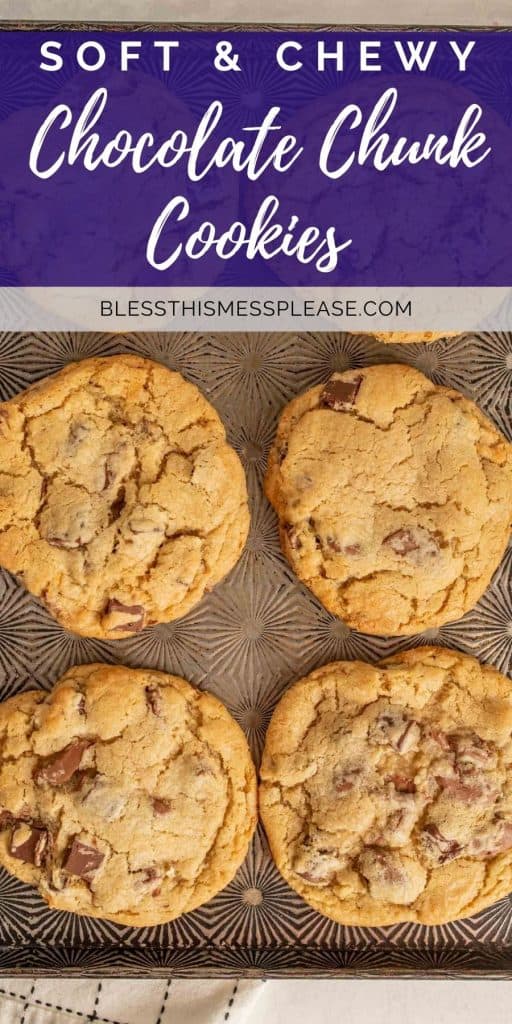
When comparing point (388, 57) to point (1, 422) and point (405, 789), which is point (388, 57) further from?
point (405, 789)

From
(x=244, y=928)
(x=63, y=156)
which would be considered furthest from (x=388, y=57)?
(x=244, y=928)

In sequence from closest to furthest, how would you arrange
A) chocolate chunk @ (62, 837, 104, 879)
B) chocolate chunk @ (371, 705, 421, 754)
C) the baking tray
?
chocolate chunk @ (62, 837, 104, 879) < chocolate chunk @ (371, 705, 421, 754) < the baking tray

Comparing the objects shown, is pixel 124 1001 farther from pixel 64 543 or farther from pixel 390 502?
pixel 390 502

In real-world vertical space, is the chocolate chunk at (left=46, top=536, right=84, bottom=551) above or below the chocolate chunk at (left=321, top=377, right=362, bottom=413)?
below

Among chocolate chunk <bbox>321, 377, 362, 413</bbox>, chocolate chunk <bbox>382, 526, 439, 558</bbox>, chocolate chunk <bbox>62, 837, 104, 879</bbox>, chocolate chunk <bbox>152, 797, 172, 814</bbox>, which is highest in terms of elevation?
chocolate chunk <bbox>321, 377, 362, 413</bbox>

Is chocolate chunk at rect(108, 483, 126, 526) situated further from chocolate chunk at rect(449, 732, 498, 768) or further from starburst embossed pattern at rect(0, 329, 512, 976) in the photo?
chocolate chunk at rect(449, 732, 498, 768)

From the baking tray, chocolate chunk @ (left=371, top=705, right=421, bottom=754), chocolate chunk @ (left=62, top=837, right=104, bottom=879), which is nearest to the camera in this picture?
chocolate chunk @ (left=62, top=837, right=104, bottom=879)

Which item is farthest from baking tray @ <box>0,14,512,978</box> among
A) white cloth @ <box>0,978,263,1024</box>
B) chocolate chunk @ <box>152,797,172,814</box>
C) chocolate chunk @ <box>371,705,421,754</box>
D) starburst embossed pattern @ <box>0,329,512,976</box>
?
chocolate chunk @ <box>152,797,172,814</box>

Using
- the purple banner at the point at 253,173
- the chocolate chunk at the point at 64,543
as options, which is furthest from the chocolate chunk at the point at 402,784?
the purple banner at the point at 253,173

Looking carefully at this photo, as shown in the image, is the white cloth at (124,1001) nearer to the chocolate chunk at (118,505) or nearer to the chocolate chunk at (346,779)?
the chocolate chunk at (346,779)
